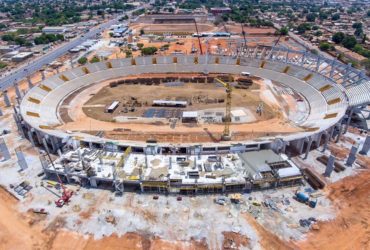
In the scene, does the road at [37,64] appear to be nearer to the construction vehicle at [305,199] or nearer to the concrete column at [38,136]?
the concrete column at [38,136]

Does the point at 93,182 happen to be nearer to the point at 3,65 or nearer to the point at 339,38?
Result: the point at 3,65

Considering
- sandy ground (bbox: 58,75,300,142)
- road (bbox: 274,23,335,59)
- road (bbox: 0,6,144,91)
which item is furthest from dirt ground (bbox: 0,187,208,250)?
road (bbox: 274,23,335,59)

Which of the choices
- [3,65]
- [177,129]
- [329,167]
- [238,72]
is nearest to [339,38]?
[238,72]

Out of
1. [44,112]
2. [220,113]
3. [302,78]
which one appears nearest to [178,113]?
[220,113]

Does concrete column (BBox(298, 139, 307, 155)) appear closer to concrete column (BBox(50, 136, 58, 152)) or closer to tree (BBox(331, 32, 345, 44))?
concrete column (BBox(50, 136, 58, 152))

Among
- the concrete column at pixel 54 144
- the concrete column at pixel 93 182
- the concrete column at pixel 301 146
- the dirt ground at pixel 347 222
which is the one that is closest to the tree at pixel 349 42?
the concrete column at pixel 301 146
